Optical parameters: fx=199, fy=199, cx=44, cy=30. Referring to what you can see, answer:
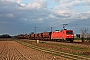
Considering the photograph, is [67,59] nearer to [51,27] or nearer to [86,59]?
[86,59]

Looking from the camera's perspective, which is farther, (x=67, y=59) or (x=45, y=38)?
(x=45, y=38)

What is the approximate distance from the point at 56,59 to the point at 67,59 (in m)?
0.96

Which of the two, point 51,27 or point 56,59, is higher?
point 51,27

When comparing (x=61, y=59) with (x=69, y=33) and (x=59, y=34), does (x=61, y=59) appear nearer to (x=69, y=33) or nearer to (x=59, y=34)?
(x=69, y=33)

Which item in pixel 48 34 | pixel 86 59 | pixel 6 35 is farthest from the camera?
pixel 6 35

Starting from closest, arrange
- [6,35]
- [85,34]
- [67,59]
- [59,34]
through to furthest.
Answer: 1. [67,59]
2. [59,34]
3. [85,34]
4. [6,35]

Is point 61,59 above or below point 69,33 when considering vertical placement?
below

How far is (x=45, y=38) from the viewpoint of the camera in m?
77.2

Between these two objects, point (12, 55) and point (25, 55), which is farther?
point (12, 55)

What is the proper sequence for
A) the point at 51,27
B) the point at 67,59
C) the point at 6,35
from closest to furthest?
the point at 67,59
the point at 51,27
the point at 6,35

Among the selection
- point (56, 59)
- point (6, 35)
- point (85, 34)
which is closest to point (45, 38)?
point (85, 34)

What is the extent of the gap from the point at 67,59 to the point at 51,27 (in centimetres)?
8477

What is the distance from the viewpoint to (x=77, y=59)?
15.6 metres

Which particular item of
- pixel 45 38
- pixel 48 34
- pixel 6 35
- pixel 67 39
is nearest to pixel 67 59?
pixel 67 39
